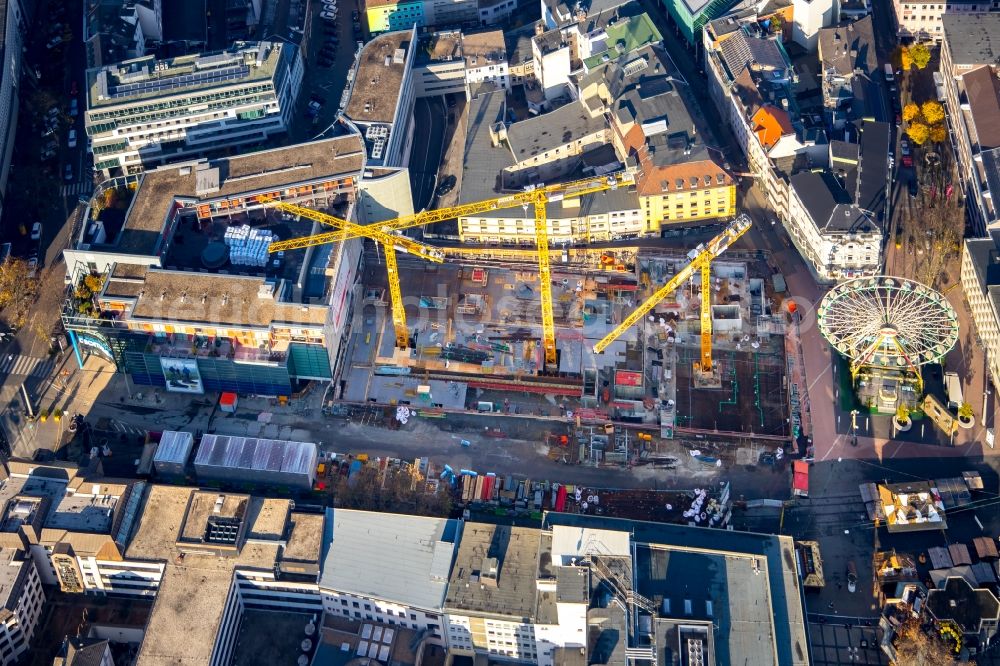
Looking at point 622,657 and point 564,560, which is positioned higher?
point 564,560

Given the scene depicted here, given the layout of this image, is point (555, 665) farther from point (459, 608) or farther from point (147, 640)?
point (147, 640)

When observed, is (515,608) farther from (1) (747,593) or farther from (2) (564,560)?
(1) (747,593)

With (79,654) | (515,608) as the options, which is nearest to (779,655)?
(515,608)

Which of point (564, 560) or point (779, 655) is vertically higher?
point (564, 560)

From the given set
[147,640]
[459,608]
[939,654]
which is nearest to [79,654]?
[147,640]

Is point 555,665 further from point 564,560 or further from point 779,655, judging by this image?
point 779,655

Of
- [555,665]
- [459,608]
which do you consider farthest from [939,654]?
[459,608]

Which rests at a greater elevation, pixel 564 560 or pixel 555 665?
pixel 564 560
